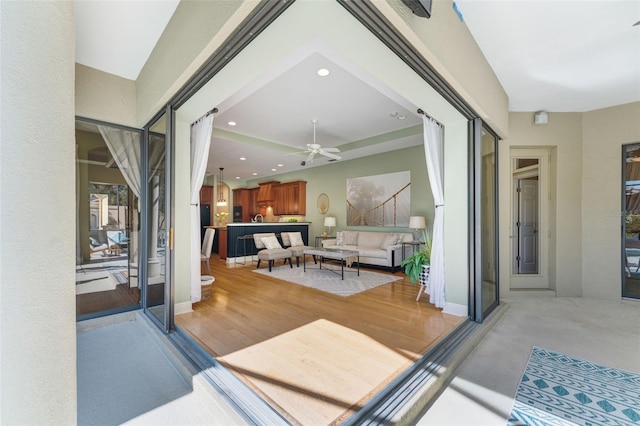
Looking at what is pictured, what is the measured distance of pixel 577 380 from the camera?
201 centimetres

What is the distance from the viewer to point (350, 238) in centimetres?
684

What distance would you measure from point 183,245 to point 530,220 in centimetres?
527

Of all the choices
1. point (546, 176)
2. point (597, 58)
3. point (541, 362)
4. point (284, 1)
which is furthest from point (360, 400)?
point (546, 176)

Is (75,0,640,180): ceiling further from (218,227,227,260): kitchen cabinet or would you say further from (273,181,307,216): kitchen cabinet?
(273,181,307,216): kitchen cabinet

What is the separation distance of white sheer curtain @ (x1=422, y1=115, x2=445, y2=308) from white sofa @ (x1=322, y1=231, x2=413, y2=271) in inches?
89.2

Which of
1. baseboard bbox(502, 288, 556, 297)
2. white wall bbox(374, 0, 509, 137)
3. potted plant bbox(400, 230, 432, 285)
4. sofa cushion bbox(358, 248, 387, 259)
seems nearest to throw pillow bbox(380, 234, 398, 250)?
sofa cushion bbox(358, 248, 387, 259)

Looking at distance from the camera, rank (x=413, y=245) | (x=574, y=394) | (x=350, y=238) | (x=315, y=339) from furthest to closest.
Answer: (x=350, y=238) < (x=413, y=245) < (x=315, y=339) < (x=574, y=394)

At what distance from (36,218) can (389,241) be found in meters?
5.80

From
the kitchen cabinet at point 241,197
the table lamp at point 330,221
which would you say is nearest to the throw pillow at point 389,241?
the table lamp at point 330,221

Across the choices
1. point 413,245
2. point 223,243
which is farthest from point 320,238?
point 413,245

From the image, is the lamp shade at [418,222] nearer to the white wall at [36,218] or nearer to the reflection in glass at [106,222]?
the reflection in glass at [106,222]

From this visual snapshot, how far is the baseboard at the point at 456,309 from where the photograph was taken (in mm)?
3029

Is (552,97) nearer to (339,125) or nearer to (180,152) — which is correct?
(339,125)

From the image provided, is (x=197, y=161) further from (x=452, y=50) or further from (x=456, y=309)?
(x=456, y=309)
